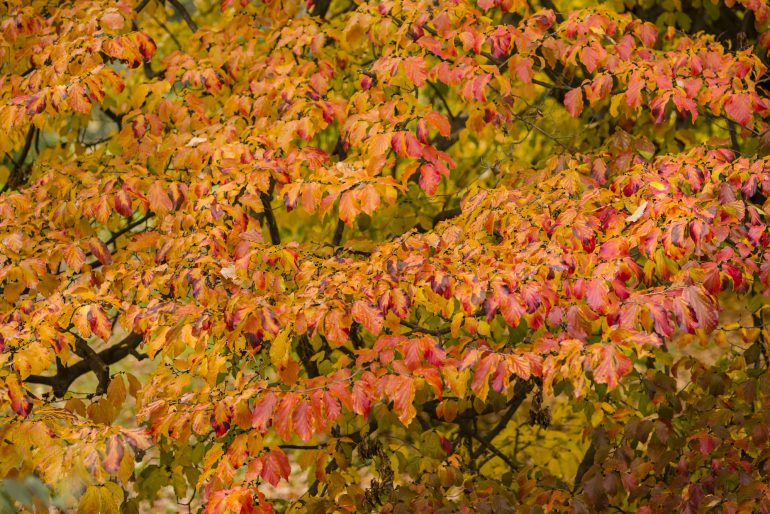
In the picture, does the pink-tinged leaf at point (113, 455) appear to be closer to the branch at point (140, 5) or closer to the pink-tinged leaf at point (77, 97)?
the pink-tinged leaf at point (77, 97)

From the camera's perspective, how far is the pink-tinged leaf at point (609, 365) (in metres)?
3.10

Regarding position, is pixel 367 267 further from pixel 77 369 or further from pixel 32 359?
pixel 77 369

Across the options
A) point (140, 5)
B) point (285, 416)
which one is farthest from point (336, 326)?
point (140, 5)

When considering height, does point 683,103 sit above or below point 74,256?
above

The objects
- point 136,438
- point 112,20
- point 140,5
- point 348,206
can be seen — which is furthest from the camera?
point 140,5

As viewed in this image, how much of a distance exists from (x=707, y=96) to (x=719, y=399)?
1483 mm

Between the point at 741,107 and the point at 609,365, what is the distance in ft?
6.08

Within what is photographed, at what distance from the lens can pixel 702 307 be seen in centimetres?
328

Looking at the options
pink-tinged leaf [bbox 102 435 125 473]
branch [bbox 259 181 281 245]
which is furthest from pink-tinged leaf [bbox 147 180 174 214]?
pink-tinged leaf [bbox 102 435 125 473]

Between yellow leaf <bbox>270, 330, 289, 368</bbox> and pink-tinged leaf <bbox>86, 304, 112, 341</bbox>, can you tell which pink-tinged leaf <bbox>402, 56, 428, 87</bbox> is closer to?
yellow leaf <bbox>270, 330, 289, 368</bbox>

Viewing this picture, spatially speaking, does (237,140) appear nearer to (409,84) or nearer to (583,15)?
(409,84)

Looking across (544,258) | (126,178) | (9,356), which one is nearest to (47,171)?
(126,178)

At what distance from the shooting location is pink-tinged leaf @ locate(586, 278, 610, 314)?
343 centimetres

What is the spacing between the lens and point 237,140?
4496 millimetres
